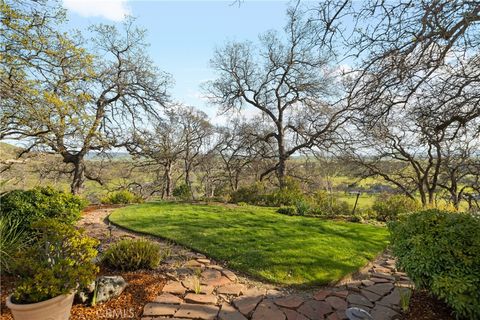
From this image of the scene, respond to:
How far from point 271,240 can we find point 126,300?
115 inches

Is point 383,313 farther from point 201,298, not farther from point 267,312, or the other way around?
point 201,298

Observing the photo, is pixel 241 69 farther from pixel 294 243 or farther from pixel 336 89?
pixel 294 243

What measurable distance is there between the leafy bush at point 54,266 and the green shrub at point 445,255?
360cm

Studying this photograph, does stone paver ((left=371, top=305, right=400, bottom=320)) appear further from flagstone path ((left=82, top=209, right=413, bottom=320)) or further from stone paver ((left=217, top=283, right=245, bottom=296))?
stone paver ((left=217, top=283, right=245, bottom=296))

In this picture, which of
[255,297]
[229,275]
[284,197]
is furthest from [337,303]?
[284,197]

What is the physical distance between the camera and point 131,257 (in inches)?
149

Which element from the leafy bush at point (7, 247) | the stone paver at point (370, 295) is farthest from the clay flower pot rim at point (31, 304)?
the stone paver at point (370, 295)

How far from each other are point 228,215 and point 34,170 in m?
12.0

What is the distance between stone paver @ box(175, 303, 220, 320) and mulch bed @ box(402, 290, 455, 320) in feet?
7.01

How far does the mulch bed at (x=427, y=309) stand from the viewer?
277 cm

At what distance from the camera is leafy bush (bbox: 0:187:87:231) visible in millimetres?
4230

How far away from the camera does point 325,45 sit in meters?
3.68

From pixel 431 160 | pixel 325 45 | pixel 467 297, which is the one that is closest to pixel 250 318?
pixel 467 297

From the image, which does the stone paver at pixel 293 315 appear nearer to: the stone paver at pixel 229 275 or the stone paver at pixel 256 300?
the stone paver at pixel 256 300
